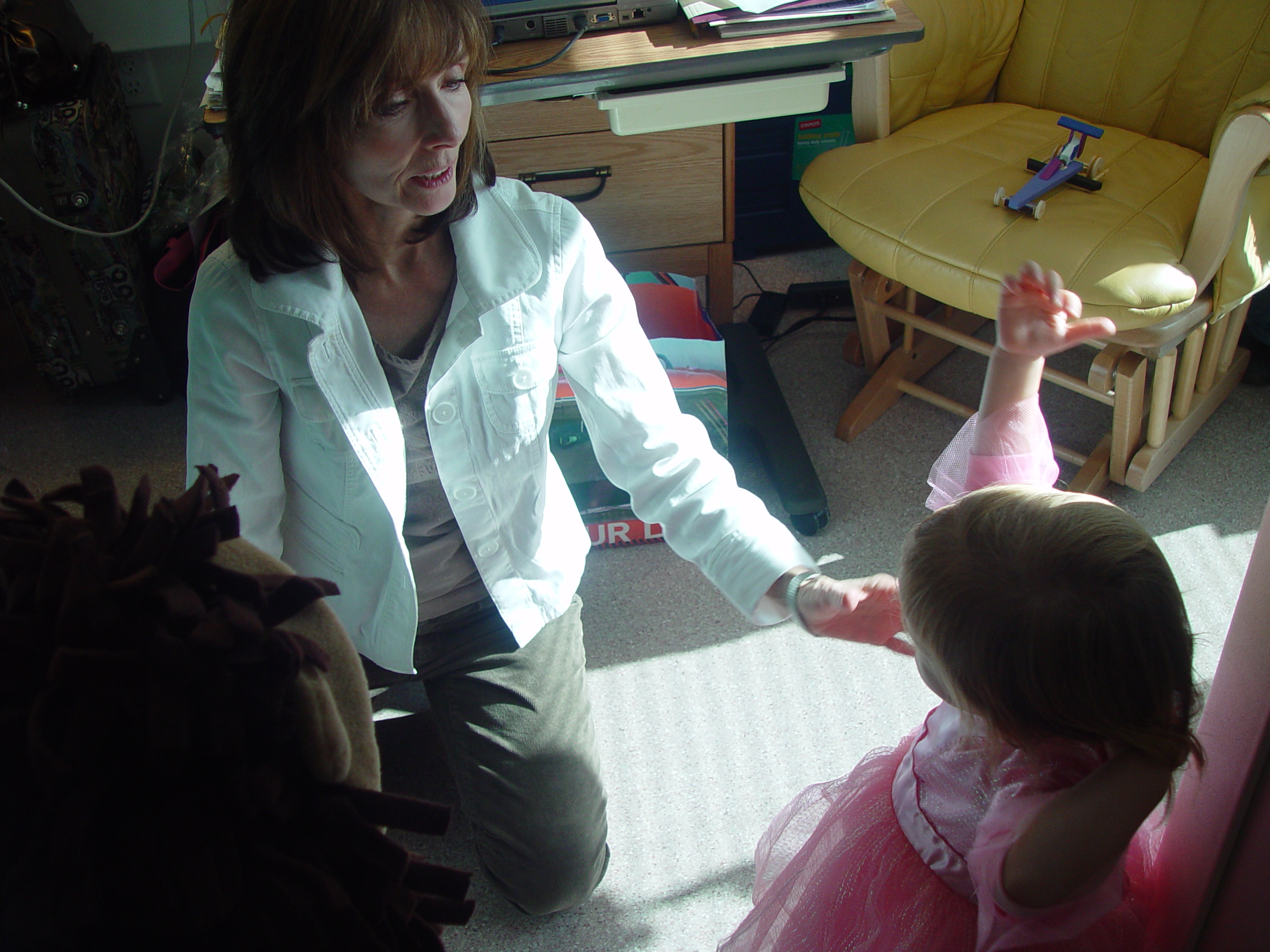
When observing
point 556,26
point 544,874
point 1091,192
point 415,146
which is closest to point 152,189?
point 556,26

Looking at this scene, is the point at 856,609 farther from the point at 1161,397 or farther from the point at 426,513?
the point at 1161,397

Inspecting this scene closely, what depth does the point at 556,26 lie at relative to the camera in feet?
5.28

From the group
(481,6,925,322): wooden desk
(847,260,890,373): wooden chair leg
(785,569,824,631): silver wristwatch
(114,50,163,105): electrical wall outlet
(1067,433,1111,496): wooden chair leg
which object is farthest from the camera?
(114,50,163,105): electrical wall outlet

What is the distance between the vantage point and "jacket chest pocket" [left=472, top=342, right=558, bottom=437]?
108 cm

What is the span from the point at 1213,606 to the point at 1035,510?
1.04 meters

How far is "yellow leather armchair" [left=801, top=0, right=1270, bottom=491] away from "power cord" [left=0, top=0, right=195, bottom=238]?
131 centimetres

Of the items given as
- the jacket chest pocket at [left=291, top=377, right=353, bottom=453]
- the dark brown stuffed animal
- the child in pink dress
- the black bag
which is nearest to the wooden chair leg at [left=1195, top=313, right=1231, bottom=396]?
the child in pink dress

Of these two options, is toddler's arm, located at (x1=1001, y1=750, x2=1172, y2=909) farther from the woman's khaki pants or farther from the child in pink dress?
the woman's khaki pants

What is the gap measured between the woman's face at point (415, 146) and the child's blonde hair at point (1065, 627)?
584mm

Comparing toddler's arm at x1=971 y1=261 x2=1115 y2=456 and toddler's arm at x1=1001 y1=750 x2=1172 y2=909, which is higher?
toddler's arm at x1=971 y1=261 x2=1115 y2=456

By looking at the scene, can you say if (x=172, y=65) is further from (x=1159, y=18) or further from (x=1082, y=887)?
(x=1082, y=887)

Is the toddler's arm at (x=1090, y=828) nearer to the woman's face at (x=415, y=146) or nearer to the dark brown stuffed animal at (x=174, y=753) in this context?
the dark brown stuffed animal at (x=174, y=753)

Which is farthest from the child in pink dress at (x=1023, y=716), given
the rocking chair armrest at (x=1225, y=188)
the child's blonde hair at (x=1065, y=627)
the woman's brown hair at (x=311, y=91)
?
the rocking chair armrest at (x=1225, y=188)

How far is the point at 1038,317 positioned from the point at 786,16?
0.83 m
